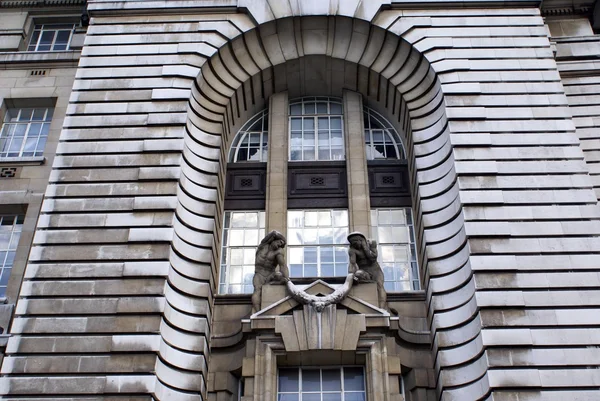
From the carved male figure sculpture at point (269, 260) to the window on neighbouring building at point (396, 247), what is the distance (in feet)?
9.26

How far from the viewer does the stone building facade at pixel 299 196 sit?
15062 millimetres

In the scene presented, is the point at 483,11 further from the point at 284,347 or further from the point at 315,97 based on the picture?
the point at 284,347

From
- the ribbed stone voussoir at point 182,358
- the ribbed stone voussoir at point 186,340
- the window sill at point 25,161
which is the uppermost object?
the window sill at point 25,161

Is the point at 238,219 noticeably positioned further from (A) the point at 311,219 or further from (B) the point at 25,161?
(B) the point at 25,161

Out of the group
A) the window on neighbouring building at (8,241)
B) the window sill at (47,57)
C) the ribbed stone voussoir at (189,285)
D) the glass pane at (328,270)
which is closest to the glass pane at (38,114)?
the window sill at (47,57)

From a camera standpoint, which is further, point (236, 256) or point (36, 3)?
point (36, 3)

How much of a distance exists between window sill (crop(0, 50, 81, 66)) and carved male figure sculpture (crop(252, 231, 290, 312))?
960cm

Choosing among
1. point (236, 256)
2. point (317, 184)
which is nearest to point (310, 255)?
point (236, 256)

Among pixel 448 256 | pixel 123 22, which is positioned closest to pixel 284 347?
pixel 448 256

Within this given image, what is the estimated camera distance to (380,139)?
21203 millimetres

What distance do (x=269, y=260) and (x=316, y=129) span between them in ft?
19.0

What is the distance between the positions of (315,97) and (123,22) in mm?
6266

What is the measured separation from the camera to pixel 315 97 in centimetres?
2239

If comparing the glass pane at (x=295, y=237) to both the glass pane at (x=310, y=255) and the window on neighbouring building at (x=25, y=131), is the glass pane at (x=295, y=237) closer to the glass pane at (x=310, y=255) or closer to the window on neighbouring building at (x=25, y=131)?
the glass pane at (x=310, y=255)
